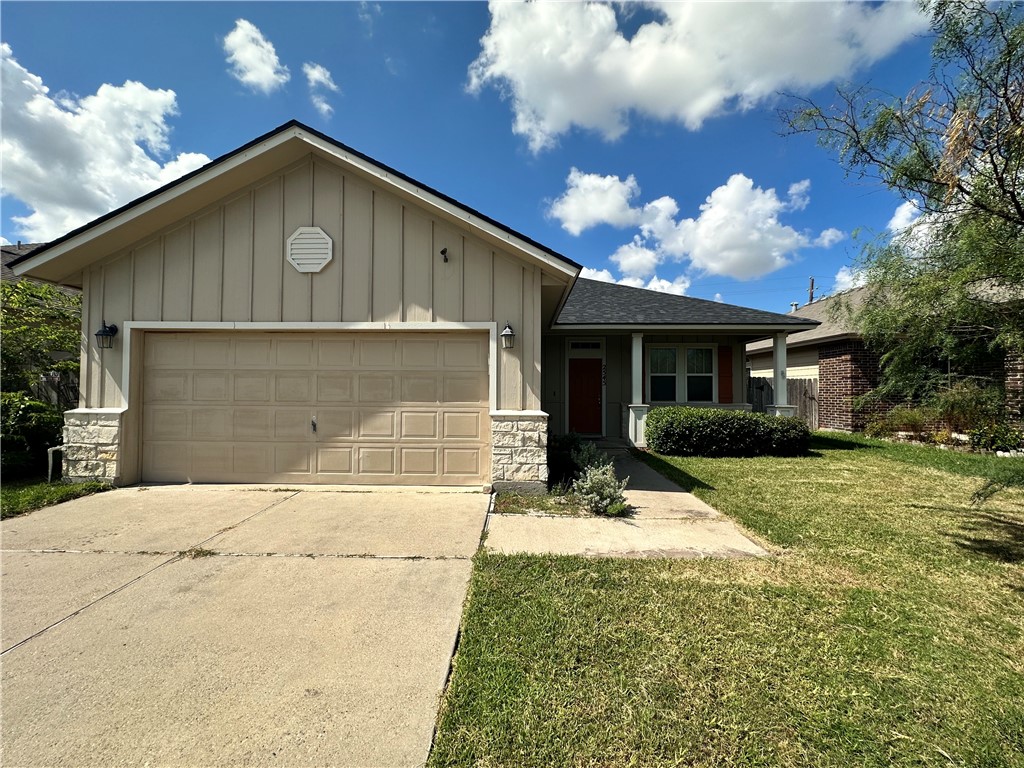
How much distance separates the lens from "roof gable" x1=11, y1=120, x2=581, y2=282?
5.57 m

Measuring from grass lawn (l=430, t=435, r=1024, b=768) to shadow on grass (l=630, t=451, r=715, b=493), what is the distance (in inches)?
82.6

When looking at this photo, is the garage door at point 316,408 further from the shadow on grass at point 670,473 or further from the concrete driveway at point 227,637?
the shadow on grass at point 670,473

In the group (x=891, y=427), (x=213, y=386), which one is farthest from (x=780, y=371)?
(x=213, y=386)

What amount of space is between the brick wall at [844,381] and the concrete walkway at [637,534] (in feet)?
32.6

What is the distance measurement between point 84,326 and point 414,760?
25.0 feet

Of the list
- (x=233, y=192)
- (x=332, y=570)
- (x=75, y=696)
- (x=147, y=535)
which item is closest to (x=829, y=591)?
(x=332, y=570)

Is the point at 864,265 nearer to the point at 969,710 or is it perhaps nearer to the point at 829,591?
the point at 829,591

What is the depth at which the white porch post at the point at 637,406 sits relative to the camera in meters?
9.99

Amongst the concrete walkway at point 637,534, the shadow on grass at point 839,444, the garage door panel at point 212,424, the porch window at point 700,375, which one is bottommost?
the concrete walkway at point 637,534

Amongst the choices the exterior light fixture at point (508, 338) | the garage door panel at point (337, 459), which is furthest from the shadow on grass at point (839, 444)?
the garage door panel at point (337, 459)

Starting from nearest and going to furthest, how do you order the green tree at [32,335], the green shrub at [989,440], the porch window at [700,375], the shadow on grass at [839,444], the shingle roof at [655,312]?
1. the green tree at [32,335]
2. the green shrub at [989,440]
3. the shadow on grass at [839,444]
4. the shingle roof at [655,312]
5. the porch window at [700,375]

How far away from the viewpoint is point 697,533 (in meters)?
4.46

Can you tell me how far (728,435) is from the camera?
9.12 m

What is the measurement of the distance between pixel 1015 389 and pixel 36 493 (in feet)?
36.5
